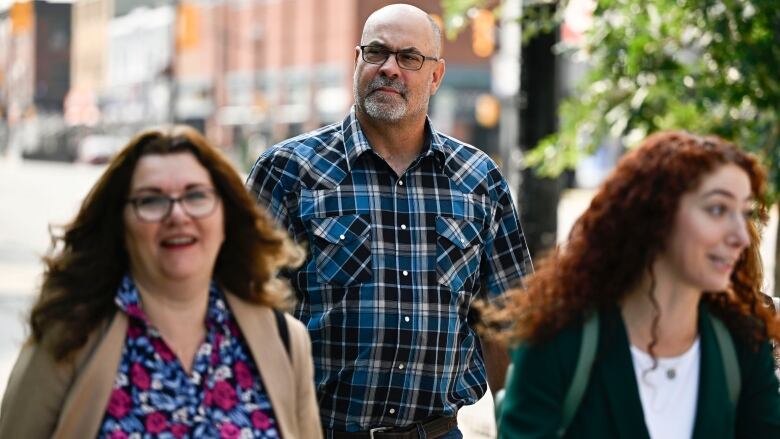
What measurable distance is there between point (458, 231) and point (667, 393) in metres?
1.52

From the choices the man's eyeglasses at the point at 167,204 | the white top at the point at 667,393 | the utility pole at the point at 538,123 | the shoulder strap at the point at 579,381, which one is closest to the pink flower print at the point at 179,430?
the man's eyeglasses at the point at 167,204

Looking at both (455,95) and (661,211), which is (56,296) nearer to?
(661,211)

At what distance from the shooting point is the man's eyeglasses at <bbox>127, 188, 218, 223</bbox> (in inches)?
123

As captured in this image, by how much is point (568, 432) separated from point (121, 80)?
94.4m

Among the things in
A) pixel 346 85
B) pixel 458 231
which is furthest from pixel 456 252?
pixel 346 85

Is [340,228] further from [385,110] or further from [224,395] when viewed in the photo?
[224,395]

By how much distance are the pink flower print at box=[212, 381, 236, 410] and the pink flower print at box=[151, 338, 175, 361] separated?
116mm

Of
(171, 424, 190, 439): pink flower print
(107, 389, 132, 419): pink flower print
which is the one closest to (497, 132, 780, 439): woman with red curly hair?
(171, 424, 190, 439): pink flower print

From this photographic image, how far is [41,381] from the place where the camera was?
3076 millimetres

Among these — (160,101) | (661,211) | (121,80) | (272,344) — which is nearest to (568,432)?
(661,211)

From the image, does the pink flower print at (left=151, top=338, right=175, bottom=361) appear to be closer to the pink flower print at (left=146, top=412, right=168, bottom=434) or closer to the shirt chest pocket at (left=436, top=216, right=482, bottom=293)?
the pink flower print at (left=146, top=412, right=168, bottom=434)

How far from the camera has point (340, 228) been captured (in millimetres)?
4363

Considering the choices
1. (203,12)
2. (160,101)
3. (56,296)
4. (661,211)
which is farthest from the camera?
(160,101)

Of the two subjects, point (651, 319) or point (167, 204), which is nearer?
point (651, 319)
